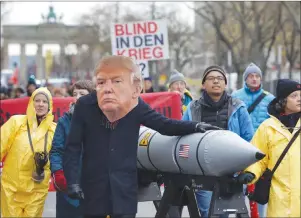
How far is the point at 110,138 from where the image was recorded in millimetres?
5840

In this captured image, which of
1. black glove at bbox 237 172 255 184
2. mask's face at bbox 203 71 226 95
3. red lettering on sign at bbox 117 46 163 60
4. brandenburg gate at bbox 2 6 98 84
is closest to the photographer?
black glove at bbox 237 172 255 184

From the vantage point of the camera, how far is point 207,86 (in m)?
7.68

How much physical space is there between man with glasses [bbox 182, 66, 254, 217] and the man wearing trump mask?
1.78 meters

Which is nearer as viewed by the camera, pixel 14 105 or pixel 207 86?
pixel 207 86

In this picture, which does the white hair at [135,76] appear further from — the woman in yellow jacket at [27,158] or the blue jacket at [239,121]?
the woman in yellow jacket at [27,158]

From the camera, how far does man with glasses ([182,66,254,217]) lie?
7633 mm

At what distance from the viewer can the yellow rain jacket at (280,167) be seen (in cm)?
558

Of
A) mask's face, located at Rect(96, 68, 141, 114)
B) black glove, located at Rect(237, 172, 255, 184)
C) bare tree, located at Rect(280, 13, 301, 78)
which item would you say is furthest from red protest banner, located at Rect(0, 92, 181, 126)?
bare tree, located at Rect(280, 13, 301, 78)

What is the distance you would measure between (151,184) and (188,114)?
1411mm

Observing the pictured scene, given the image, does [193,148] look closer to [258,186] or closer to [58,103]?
[258,186]

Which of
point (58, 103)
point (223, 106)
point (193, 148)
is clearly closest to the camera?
point (193, 148)

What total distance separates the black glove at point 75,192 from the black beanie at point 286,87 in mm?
1705

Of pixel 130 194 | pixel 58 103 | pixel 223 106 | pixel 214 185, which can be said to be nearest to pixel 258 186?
pixel 214 185

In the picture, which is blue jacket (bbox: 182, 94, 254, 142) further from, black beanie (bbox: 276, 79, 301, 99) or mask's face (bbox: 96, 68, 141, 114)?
mask's face (bbox: 96, 68, 141, 114)
